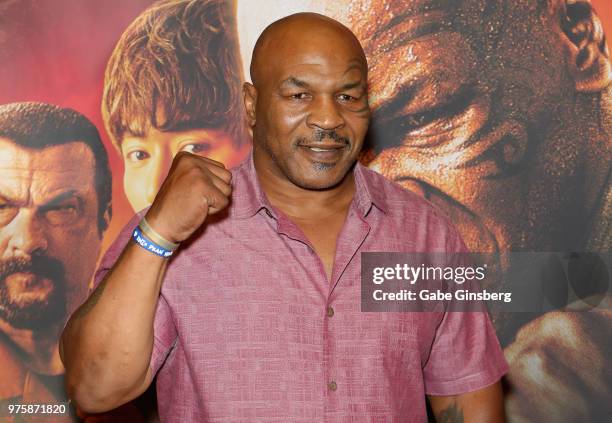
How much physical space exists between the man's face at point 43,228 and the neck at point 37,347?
0.8 inches

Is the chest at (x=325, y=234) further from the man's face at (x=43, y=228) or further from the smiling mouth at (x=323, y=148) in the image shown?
the man's face at (x=43, y=228)

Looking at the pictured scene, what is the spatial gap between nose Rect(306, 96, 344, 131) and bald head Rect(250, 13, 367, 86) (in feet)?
0.37

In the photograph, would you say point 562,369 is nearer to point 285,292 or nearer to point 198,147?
point 285,292

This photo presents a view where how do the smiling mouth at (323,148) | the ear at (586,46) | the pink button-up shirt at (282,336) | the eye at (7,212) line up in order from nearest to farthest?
the pink button-up shirt at (282,336) → the smiling mouth at (323,148) → the eye at (7,212) → the ear at (586,46)

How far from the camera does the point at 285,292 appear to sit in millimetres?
1607

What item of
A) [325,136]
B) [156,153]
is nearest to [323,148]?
[325,136]

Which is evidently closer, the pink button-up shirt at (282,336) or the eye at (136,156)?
the pink button-up shirt at (282,336)

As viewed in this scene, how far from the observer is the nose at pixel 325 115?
165cm

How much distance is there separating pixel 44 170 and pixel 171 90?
41 centimetres

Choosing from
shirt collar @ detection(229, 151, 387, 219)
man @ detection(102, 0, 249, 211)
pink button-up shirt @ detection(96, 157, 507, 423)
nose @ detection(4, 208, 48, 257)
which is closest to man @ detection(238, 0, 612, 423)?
man @ detection(102, 0, 249, 211)

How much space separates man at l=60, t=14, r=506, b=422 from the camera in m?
1.47

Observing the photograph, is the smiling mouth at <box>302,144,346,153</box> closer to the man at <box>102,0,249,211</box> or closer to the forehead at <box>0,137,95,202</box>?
the man at <box>102,0,249,211</box>

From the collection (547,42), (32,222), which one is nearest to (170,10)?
(32,222)

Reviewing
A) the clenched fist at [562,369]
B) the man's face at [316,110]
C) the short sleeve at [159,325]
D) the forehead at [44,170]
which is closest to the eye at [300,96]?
the man's face at [316,110]
